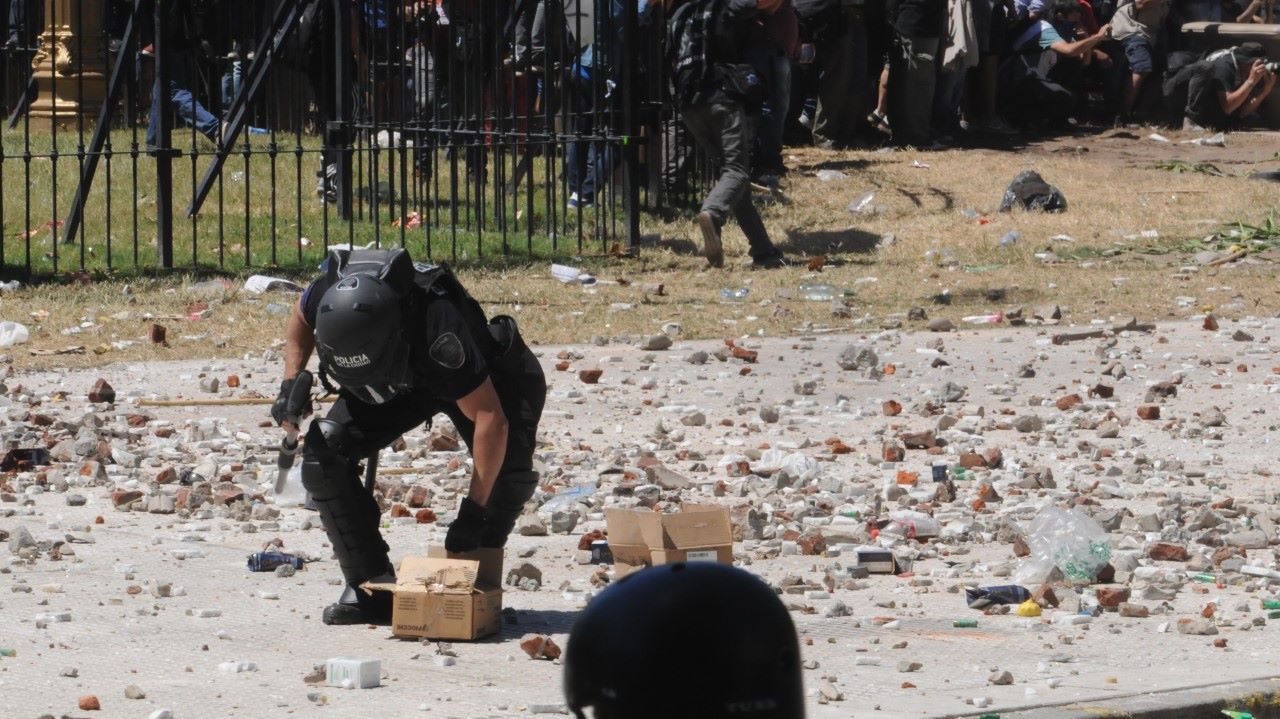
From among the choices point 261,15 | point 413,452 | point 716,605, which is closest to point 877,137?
point 261,15

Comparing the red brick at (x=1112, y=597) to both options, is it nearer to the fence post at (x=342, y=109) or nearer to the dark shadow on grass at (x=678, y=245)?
the dark shadow on grass at (x=678, y=245)

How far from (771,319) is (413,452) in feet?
11.8

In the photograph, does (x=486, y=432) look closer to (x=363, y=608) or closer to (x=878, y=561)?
(x=363, y=608)

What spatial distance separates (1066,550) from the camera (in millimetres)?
6266

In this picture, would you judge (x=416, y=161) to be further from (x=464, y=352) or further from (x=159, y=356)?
(x=464, y=352)

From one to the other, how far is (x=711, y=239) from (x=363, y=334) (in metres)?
7.80

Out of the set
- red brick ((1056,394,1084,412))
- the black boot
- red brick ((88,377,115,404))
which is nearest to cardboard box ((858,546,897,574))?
the black boot

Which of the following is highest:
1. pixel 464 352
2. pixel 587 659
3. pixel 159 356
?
pixel 587 659

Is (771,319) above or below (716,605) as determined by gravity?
below

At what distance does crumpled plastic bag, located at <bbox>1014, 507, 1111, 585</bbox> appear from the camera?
6215mm

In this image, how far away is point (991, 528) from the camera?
6934mm

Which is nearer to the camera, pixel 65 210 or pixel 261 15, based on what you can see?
pixel 65 210

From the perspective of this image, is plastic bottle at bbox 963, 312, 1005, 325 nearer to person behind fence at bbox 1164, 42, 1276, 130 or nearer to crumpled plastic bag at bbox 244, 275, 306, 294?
crumpled plastic bag at bbox 244, 275, 306, 294

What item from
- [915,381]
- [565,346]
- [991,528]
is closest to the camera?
[991,528]
